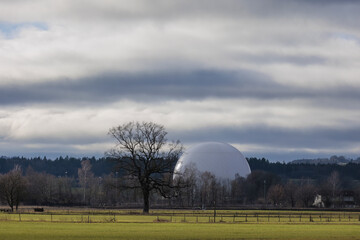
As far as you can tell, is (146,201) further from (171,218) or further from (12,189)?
(12,189)

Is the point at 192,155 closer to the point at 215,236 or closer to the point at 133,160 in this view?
the point at 133,160

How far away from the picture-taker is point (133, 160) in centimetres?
9569

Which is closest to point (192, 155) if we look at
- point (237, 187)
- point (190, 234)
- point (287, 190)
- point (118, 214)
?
point (237, 187)

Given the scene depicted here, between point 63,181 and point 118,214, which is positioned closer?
point 118,214

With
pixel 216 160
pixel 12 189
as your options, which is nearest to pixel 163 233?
pixel 12 189

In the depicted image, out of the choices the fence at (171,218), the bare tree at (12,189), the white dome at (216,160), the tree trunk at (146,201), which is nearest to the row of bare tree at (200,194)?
the bare tree at (12,189)

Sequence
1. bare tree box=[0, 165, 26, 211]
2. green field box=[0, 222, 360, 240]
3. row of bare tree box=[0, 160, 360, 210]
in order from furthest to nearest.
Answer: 1. row of bare tree box=[0, 160, 360, 210]
2. bare tree box=[0, 165, 26, 211]
3. green field box=[0, 222, 360, 240]

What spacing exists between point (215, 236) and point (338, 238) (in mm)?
9514

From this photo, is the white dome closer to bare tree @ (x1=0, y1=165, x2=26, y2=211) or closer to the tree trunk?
bare tree @ (x1=0, y1=165, x2=26, y2=211)

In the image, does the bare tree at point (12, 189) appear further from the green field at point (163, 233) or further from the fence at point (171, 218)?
the green field at point (163, 233)

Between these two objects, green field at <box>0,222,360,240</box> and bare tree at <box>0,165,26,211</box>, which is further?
bare tree at <box>0,165,26,211</box>

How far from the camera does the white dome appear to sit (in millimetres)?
180875

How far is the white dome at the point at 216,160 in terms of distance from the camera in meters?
181

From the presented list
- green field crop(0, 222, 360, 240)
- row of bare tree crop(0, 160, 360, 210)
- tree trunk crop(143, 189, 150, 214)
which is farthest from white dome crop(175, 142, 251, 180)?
green field crop(0, 222, 360, 240)
